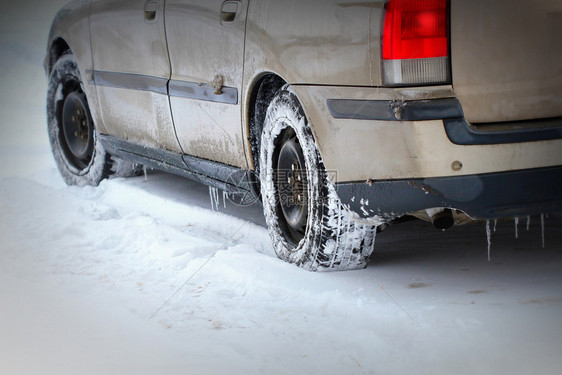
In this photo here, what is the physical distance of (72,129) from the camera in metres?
6.30

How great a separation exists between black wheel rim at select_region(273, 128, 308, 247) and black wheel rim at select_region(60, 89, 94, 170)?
99.8 inches

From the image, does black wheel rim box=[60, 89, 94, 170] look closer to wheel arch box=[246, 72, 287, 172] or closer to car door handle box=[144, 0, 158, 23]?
car door handle box=[144, 0, 158, 23]

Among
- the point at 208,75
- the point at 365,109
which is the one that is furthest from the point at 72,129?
the point at 365,109

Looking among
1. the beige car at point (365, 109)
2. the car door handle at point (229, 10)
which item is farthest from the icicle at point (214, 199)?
the car door handle at point (229, 10)

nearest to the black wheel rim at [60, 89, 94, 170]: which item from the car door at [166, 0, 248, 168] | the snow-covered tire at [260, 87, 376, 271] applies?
the car door at [166, 0, 248, 168]

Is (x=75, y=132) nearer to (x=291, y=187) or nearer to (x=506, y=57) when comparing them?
(x=291, y=187)

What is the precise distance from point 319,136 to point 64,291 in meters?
1.36

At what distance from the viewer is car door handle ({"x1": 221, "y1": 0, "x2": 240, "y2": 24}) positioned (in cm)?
399

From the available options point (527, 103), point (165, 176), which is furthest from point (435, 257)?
point (165, 176)

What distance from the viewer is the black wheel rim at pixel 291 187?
380 cm

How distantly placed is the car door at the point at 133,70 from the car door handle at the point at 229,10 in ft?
2.13

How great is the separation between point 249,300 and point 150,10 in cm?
205

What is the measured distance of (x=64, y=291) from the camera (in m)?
3.77

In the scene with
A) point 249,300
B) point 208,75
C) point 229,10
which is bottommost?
point 249,300
